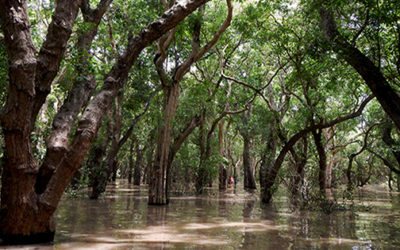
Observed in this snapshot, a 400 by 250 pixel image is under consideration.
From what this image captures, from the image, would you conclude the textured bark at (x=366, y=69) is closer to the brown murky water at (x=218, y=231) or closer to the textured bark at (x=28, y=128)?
the brown murky water at (x=218, y=231)

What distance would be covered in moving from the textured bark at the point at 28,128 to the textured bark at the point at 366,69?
19.8ft

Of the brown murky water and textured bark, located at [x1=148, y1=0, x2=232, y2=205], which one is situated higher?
textured bark, located at [x1=148, y1=0, x2=232, y2=205]

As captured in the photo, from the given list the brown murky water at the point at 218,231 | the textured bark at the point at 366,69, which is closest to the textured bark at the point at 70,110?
the brown murky water at the point at 218,231

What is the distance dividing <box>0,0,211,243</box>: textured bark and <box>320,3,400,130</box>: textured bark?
6031 mm

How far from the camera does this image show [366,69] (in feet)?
25.1

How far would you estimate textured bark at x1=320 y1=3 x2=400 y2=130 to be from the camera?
7148 mm

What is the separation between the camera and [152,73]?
597 inches

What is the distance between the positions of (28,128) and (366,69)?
7.24m

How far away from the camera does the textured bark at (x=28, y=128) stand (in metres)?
4.46

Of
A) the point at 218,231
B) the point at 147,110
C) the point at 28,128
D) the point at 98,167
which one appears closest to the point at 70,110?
the point at 28,128

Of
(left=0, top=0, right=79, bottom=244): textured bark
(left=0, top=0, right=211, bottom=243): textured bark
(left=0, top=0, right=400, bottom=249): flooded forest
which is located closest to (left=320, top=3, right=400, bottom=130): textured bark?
(left=0, top=0, right=400, bottom=249): flooded forest

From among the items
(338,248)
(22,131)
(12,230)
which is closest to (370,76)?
(338,248)

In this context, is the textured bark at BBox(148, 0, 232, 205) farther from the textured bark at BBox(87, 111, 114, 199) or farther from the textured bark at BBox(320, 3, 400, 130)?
the textured bark at BBox(320, 3, 400, 130)

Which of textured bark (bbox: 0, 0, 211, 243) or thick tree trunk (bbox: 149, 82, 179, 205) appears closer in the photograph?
textured bark (bbox: 0, 0, 211, 243)
